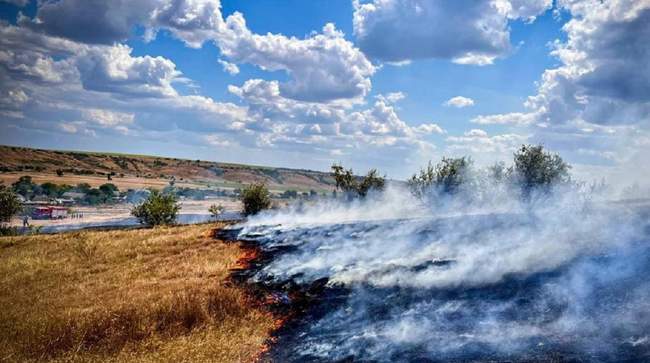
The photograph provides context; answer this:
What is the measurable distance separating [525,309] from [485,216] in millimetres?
8578

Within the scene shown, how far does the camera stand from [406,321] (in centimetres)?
1216

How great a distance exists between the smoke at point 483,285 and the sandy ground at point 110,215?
199 feet

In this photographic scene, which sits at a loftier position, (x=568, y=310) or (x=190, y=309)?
(x=568, y=310)

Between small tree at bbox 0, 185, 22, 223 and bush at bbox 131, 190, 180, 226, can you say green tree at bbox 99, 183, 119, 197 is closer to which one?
small tree at bbox 0, 185, 22, 223

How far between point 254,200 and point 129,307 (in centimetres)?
3122

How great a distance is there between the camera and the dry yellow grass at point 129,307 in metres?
12.4

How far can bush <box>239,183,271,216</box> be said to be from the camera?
46312 mm

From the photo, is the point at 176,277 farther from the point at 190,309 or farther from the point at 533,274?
the point at 533,274

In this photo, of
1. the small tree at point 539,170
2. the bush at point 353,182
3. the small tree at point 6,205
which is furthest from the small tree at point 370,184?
the small tree at point 6,205

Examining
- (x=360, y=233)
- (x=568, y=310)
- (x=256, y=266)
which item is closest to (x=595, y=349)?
(x=568, y=310)

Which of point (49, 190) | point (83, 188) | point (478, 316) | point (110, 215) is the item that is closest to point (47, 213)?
point (110, 215)

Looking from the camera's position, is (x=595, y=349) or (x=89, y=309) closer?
(x=595, y=349)

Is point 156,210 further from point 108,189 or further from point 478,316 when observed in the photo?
point 108,189

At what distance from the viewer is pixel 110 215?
110 meters
